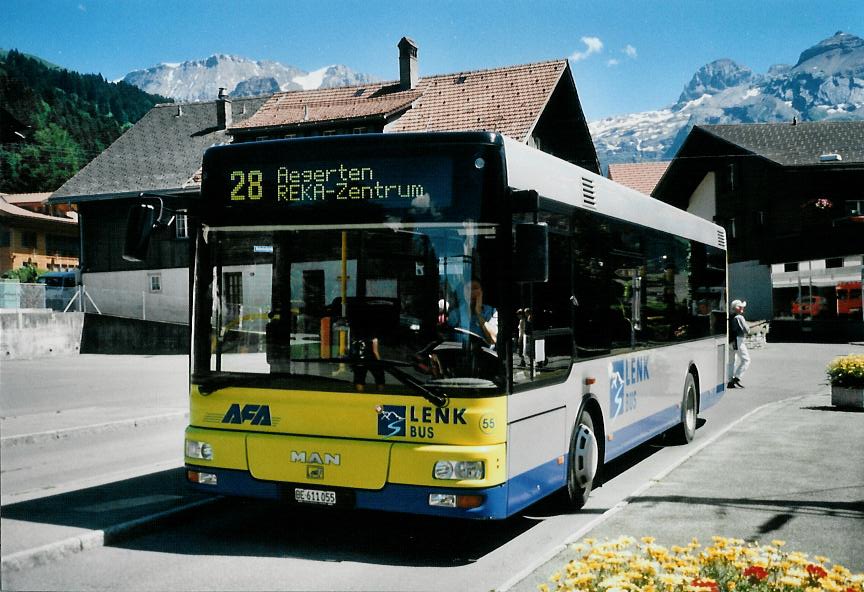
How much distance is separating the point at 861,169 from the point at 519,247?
45236 mm

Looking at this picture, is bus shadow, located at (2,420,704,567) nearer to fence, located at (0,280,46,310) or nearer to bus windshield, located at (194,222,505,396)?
bus windshield, located at (194,222,505,396)

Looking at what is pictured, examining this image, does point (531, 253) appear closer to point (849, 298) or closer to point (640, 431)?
point (640, 431)

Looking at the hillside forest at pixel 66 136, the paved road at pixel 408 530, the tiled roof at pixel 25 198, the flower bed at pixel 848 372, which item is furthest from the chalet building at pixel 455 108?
the tiled roof at pixel 25 198

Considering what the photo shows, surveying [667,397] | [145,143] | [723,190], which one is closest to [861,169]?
[723,190]

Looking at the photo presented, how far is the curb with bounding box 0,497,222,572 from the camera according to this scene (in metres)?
6.25

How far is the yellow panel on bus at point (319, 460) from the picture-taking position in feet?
21.4

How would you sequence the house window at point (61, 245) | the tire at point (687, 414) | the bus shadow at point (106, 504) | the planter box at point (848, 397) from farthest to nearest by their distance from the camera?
1. the house window at point (61, 245)
2. the planter box at point (848, 397)
3. the tire at point (687, 414)
4. the bus shadow at point (106, 504)

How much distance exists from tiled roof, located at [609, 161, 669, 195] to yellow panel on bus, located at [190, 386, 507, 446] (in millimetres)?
63723

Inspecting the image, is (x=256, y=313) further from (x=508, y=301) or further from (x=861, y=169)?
(x=861, y=169)

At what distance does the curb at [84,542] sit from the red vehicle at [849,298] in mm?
40627

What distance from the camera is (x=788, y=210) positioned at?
162 ft

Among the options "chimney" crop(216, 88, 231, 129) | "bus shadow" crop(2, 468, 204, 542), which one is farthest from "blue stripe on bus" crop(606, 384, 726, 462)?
"chimney" crop(216, 88, 231, 129)

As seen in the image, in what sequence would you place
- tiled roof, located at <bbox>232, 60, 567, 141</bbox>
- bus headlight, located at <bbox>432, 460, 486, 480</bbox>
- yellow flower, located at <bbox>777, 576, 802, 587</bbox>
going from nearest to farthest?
yellow flower, located at <bbox>777, 576, 802, 587</bbox> < bus headlight, located at <bbox>432, 460, 486, 480</bbox> < tiled roof, located at <bbox>232, 60, 567, 141</bbox>

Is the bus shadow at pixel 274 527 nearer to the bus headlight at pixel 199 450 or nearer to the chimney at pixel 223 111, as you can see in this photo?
the bus headlight at pixel 199 450
